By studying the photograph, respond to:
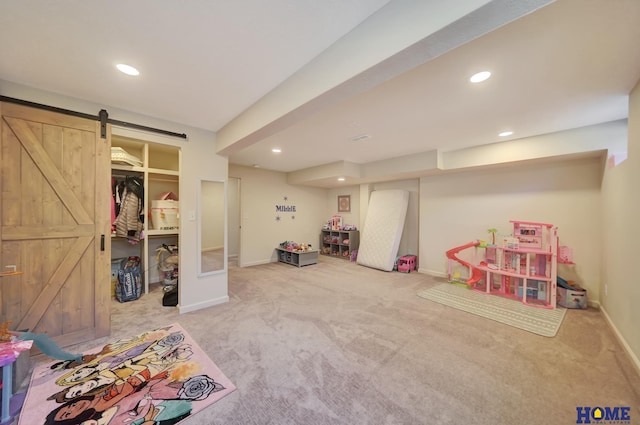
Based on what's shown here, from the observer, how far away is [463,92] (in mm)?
2158

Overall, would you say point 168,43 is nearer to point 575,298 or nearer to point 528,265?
point 528,265

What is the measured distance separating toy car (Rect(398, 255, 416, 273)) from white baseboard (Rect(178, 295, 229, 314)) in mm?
3654


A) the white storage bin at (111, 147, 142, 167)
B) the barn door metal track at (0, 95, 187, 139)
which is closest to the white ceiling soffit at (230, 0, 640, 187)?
the barn door metal track at (0, 95, 187, 139)

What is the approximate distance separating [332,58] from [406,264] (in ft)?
15.1

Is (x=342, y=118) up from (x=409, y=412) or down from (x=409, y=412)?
up

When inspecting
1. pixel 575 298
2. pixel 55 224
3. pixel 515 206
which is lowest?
pixel 575 298

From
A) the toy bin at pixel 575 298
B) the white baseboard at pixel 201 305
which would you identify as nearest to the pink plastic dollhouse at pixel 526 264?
the toy bin at pixel 575 298

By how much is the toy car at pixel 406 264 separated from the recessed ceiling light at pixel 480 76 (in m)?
3.94

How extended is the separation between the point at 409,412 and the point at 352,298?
2.05 m

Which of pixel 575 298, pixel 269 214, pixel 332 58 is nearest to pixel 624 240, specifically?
pixel 575 298

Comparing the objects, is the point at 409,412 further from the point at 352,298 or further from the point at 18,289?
the point at 18,289

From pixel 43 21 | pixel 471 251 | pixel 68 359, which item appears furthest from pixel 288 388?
pixel 471 251

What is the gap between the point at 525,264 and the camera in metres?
3.71

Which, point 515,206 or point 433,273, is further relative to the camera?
point 433,273
